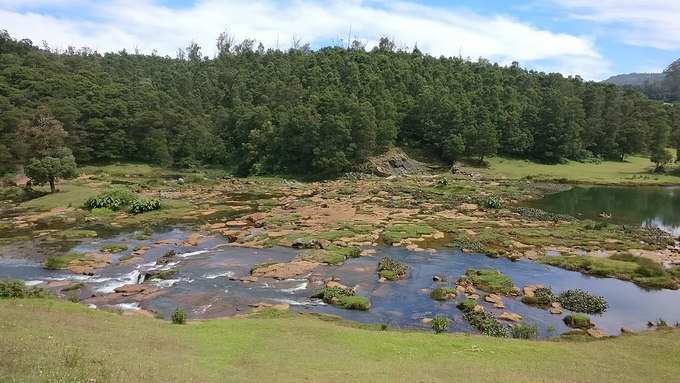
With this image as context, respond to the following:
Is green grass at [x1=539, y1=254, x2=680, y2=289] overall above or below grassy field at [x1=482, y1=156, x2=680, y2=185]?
below

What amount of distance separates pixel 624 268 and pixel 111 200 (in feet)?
213

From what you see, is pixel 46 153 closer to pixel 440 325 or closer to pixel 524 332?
pixel 440 325

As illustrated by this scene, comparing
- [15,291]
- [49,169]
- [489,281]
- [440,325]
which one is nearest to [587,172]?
[489,281]

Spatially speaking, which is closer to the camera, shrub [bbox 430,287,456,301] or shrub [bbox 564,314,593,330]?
shrub [bbox 564,314,593,330]

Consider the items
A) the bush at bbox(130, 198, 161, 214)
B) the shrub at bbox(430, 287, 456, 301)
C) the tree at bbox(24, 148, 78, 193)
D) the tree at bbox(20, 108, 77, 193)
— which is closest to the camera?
the shrub at bbox(430, 287, 456, 301)

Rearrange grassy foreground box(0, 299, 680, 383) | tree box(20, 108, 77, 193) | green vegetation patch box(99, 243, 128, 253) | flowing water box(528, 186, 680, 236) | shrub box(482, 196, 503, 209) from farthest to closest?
shrub box(482, 196, 503, 209)
tree box(20, 108, 77, 193)
flowing water box(528, 186, 680, 236)
green vegetation patch box(99, 243, 128, 253)
grassy foreground box(0, 299, 680, 383)

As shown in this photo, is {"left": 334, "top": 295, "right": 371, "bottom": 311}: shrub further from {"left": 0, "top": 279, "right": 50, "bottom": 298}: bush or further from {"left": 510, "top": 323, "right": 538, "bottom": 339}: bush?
{"left": 0, "top": 279, "right": 50, "bottom": 298}: bush

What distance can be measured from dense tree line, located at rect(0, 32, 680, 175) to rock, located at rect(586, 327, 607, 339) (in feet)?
267

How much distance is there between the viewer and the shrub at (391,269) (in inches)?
1822

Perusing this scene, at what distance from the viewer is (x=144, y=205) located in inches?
2904

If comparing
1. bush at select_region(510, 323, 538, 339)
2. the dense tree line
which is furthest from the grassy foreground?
the dense tree line

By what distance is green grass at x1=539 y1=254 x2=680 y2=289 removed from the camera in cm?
4703

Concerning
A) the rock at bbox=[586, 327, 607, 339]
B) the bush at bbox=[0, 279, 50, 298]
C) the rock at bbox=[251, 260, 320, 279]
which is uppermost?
the bush at bbox=[0, 279, 50, 298]

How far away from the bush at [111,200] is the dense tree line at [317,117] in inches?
1426
